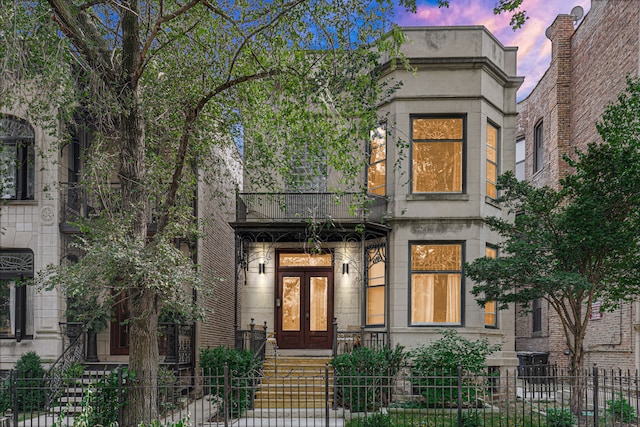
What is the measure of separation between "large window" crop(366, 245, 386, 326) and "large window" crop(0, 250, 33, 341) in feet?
30.4

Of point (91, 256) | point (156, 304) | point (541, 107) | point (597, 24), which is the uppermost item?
point (597, 24)

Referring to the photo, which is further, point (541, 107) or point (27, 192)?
point (541, 107)

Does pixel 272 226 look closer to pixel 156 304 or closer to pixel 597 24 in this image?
pixel 156 304

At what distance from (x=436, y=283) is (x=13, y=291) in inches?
451

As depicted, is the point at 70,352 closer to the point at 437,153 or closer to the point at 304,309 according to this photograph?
the point at 304,309

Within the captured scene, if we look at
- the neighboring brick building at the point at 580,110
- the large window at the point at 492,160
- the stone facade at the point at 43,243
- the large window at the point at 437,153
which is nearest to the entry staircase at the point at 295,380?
the stone facade at the point at 43,243

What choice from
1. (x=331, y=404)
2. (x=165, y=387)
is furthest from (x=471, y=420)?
(x=165, y=387)

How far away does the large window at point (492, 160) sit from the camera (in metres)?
15.6

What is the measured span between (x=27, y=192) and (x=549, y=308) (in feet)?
61.3

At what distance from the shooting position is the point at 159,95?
10.5 m

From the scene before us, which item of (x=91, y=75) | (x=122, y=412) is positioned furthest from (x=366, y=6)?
(x=122, y=412)

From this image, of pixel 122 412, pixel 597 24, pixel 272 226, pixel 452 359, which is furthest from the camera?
pixel 597 24

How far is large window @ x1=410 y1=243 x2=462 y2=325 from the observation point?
1473cm

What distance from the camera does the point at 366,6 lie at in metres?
9.52
